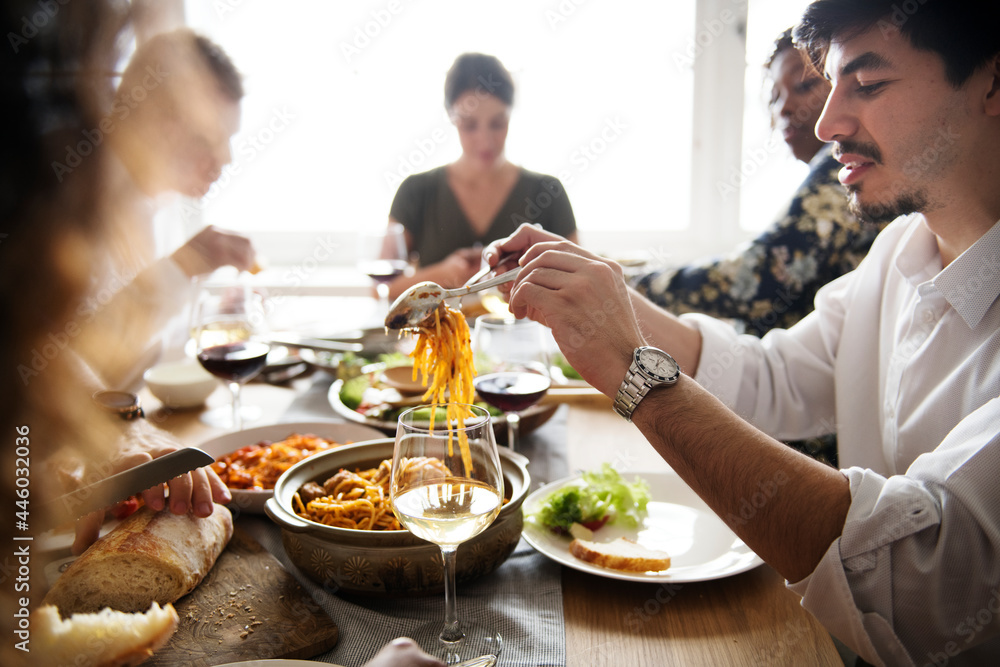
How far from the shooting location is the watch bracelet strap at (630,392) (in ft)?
3.45

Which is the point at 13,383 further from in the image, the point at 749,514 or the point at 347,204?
the point at 347,204

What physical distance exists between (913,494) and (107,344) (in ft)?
6.90

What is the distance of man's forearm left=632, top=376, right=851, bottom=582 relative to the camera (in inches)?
37.9

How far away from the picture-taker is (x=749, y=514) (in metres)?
0.98

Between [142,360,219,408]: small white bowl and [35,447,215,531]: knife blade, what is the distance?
0.96 m

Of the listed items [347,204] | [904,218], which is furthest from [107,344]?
[347,204]

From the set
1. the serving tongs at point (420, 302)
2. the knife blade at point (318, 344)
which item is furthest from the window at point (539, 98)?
the serving tongs at point (420, 302)

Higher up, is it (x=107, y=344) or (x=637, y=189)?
(x=637, y=189)

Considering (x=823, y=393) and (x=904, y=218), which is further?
(x=823, y=393)

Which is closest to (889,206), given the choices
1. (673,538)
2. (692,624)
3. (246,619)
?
(673,538)

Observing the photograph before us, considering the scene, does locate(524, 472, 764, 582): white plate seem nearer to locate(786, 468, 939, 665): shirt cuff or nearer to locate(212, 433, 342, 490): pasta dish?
locate(786, 468, 939, 665): shirt cuff

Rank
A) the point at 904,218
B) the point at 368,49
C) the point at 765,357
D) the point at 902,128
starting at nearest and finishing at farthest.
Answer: the point at 902,128 → the point at 904,218 → the point at 765,357 → the point at 368,49

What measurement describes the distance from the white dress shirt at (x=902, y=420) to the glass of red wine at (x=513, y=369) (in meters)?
0.40

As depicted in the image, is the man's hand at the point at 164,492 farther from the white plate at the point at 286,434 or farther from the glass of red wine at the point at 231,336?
the glass of red wine at the point at 231,336
